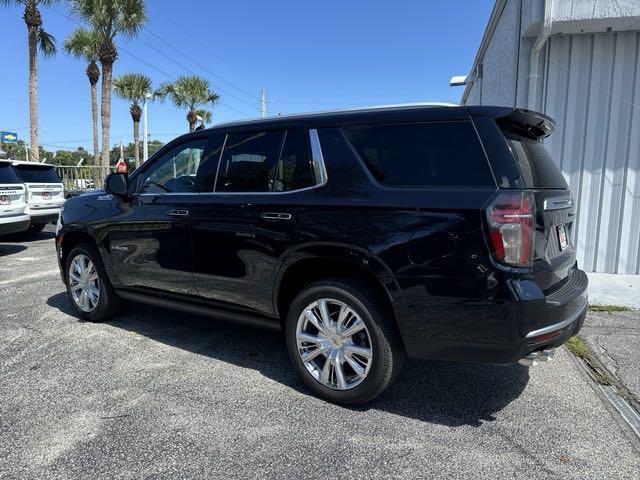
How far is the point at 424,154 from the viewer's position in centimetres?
301

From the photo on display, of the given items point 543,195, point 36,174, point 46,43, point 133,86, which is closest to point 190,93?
point 133,86

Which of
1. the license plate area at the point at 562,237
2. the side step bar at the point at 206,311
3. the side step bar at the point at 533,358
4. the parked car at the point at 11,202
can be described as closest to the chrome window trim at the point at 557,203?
the license plate area at the point at 562,237

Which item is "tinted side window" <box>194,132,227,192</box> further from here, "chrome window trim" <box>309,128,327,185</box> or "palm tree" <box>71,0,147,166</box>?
"palm tree" <box>71,0,147,166</box>

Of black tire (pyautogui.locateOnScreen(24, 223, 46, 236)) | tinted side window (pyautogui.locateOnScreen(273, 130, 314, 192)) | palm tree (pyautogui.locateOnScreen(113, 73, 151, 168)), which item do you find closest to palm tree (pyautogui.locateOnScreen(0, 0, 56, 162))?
black tire (pyautogui.locateOnScreen(24, 223, 46, 236))

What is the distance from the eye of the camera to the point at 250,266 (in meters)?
3.63

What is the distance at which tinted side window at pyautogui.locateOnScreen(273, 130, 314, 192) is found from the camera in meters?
3.45

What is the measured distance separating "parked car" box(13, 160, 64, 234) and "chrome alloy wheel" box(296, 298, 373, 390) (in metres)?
9.36

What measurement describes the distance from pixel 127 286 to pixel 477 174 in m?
3.43

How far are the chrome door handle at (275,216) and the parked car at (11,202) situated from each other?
808cm

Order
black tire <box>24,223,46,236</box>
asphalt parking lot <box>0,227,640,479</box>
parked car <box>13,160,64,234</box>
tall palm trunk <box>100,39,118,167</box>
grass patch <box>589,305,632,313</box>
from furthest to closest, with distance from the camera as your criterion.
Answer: tall palm trunk <box>100,39,118,167</box>, black tire <box>24,223,46,236</box>, parked car <box>13,160,64,234</box>, grass patch <box>589,305,632,313</box>, asphalt parking lot <box>0,227,640,479</box>

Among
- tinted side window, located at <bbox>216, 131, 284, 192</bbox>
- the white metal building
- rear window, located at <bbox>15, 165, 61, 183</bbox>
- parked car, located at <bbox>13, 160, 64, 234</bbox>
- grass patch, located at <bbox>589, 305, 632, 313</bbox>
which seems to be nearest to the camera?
tinted side window, located at <bbox>216, 131, 284, 192</bbox>

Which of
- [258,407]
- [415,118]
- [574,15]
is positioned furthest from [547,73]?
[258,407]

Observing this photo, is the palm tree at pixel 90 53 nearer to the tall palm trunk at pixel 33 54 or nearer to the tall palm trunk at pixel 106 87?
the tall palm trunk at pixel 106 87

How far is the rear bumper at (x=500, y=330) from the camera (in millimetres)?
2688
